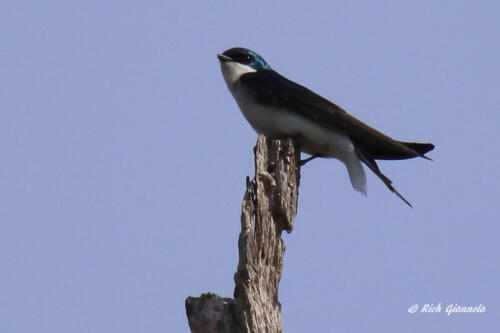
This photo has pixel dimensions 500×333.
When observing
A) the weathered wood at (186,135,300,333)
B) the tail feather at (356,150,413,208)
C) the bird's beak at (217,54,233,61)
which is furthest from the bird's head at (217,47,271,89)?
the weathered wood at (186,135,300,333)

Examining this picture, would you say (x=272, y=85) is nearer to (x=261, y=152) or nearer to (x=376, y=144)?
(x=376, y=144)

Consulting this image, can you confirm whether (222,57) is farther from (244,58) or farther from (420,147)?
(420,147)

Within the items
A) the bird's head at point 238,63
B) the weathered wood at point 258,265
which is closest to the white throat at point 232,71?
the bird's head at point 238,63

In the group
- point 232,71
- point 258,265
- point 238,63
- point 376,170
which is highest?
point 238,63

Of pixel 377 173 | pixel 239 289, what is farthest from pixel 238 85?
pixel 239 289

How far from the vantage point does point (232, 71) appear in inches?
266

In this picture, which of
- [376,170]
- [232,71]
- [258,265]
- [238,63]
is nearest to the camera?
[258,265]

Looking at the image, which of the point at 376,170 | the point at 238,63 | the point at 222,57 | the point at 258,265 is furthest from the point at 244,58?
the point at 258,265

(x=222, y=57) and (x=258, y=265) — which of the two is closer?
(x=258, y=265)

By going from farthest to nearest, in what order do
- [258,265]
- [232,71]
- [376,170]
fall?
[232,71] → [376,170] → [258,265]

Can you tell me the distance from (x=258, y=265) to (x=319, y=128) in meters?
2.06

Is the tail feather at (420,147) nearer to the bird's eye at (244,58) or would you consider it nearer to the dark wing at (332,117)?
the dark wing at (332,117)

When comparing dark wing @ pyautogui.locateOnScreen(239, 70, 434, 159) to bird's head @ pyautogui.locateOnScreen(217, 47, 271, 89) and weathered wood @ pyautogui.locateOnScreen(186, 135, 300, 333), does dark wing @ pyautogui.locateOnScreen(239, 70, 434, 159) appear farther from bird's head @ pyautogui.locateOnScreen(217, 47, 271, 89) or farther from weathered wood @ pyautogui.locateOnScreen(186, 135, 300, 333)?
weathered wood @ pyautogui.locateOnScreen(186, 135, 300, 333)

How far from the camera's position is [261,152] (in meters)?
4.80
